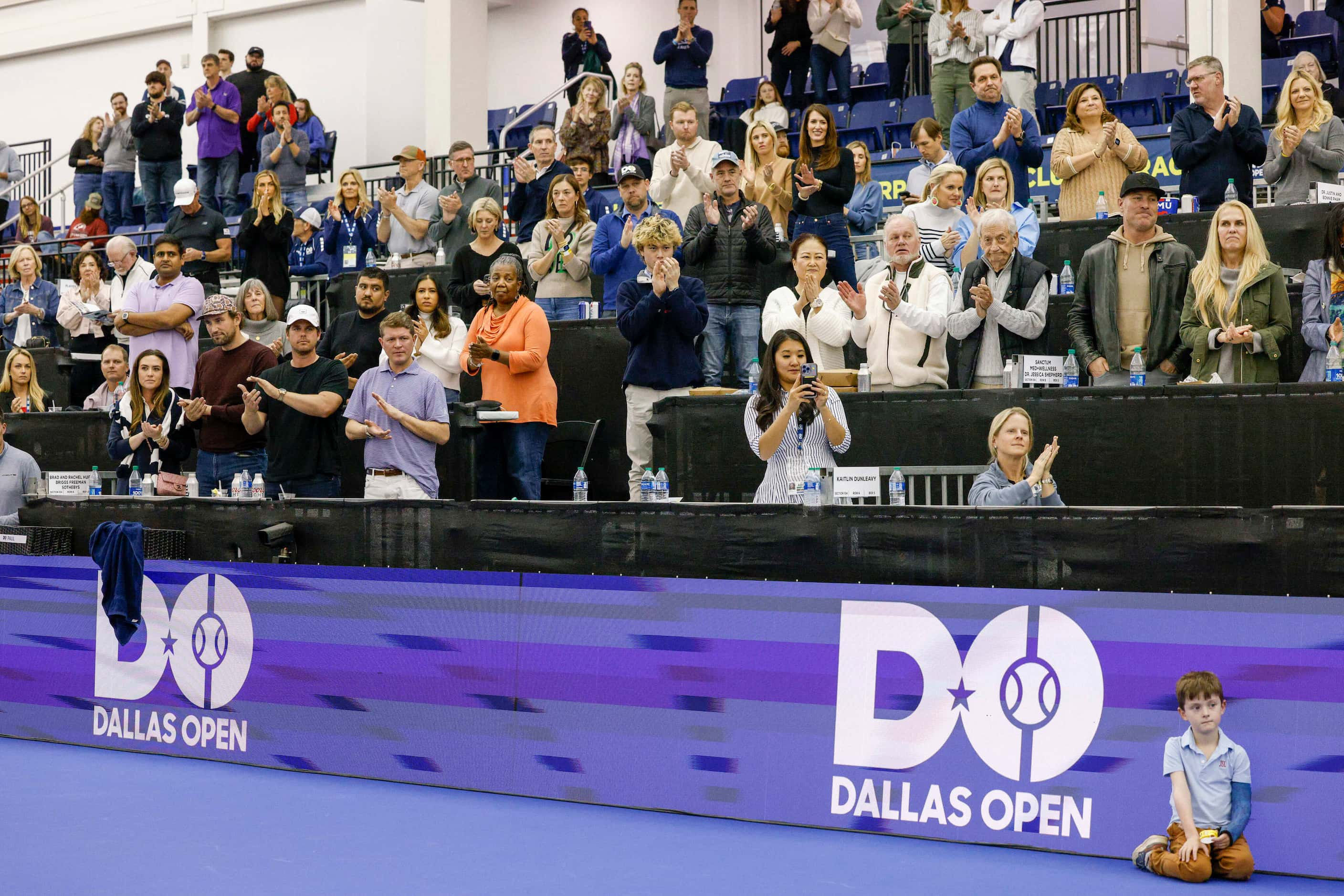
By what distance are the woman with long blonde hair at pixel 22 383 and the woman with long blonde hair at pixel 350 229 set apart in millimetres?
2667

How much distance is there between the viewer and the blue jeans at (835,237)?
10.6 m

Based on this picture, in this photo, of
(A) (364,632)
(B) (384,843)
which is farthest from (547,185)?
(B) (384,843)

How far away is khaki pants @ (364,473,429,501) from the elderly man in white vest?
2640 mm

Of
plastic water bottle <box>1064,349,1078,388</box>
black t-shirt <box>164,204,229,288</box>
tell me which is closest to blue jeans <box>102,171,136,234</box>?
black t-shirt <box>164,204,229,288</box>

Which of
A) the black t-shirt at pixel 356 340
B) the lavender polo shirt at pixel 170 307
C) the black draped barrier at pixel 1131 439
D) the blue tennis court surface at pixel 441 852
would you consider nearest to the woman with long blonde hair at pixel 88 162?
the lavender polo shirt at pixel 170 307

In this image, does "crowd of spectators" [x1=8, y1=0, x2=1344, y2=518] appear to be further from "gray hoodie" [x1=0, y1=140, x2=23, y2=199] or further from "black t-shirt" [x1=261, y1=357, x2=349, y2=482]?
"gray hoodie" [x1=0, y1=140, x2=23, y2=199]

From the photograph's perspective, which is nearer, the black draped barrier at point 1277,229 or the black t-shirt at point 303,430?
the black t-shirt at point 303,430

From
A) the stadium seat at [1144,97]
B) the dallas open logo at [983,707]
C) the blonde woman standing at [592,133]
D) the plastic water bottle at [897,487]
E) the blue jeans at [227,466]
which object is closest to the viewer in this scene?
the dallas open logo at [983,707]

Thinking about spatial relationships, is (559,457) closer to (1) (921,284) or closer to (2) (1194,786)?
(1) (921,284)

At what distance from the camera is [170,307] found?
11242 millimetres

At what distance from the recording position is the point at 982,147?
1070 cm

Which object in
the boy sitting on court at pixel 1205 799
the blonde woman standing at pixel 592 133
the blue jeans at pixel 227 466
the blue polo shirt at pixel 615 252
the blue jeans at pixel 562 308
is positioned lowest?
the boy sitting on court at pixel 1205 799

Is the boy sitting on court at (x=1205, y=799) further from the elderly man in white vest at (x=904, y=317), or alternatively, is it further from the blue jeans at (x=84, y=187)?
the blue jeans at (x=84, y=187)

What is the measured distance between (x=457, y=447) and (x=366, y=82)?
13341mm
